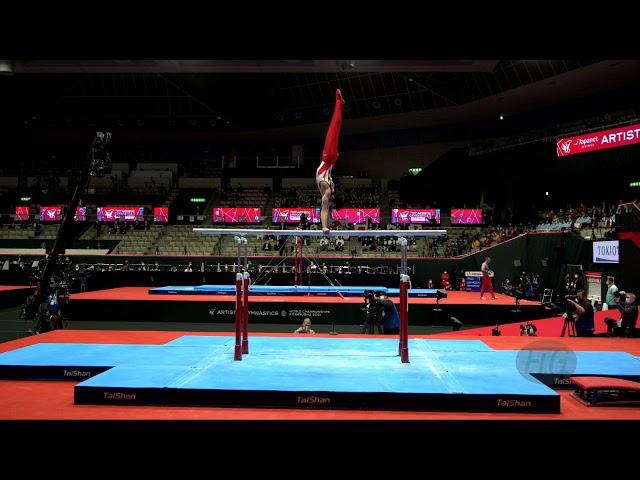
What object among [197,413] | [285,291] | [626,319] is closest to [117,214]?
[285,291]

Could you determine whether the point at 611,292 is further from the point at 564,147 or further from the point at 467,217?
the point at 467,217

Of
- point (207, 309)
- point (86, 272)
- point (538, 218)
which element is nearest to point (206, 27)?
point (207, 309)

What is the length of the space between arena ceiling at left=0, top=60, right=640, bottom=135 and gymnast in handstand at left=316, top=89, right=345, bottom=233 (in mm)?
13361

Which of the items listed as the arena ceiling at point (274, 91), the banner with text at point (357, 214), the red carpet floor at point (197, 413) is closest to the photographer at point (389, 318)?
the red carpet floor at point (197, 413)

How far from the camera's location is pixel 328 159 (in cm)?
625

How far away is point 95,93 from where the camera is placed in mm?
27562

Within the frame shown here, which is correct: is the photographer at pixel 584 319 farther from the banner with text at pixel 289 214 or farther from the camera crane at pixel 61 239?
the banner with text at pixel 289 214

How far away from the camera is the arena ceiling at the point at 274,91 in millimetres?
20500

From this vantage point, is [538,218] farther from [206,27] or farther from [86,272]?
[206,27]

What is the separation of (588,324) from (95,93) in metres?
26.9

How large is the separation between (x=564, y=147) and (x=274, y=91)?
14.1 metres

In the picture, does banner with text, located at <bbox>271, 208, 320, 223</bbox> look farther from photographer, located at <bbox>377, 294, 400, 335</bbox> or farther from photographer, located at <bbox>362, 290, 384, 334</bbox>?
photographer, located at <bbox>377, 294, 400, 335</bbox>

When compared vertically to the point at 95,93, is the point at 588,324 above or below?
below
